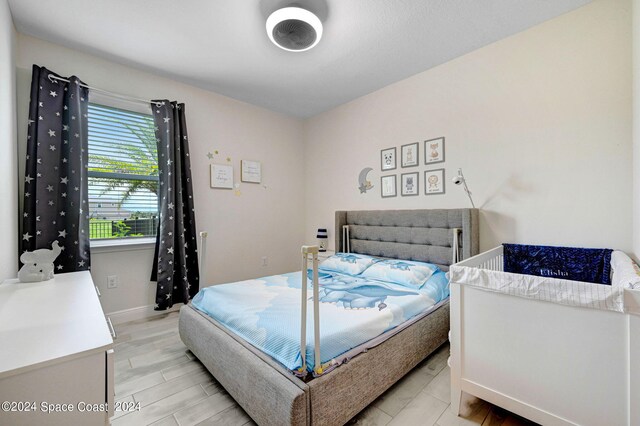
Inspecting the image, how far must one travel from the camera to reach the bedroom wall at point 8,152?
1645 mm

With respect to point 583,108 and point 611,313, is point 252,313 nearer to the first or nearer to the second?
point 611,313

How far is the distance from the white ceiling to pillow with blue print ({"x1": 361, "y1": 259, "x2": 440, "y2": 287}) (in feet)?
6.39

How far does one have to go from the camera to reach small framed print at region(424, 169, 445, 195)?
2.67m

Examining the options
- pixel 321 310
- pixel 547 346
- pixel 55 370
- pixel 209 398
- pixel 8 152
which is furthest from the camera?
pixel 8 152

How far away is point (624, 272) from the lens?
130 cm

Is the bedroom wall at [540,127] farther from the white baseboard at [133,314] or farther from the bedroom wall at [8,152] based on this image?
the bedroom wall at [8,152]

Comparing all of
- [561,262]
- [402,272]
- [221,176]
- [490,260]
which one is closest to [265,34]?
[221,176]

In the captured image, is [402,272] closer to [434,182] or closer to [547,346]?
[434,182]

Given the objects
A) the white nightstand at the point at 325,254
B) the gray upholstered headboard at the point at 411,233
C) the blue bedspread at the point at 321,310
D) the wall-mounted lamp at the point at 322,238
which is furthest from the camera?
the wall-mounted lamp at the point at 322,238

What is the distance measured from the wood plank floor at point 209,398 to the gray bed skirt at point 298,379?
0.31 ft

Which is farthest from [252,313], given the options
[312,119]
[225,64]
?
[312,119]

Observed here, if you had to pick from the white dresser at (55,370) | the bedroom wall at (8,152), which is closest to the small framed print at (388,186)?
the white dresser at (55,370)

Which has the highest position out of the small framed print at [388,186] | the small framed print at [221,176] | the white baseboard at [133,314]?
the small framed print at [221,176]

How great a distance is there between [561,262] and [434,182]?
1186 mm
